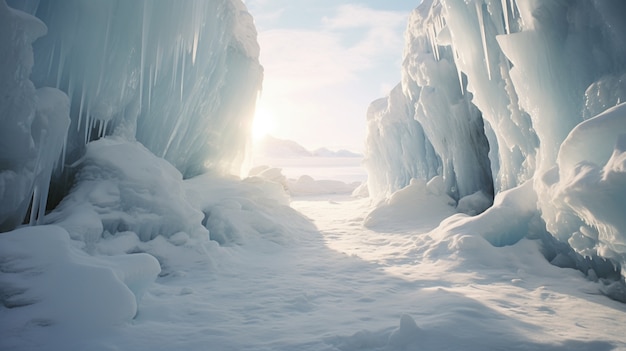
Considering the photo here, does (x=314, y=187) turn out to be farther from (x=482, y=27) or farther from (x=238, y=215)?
(x=482, y=27)

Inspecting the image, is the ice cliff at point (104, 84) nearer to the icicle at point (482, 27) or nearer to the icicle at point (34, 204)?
the icicle at point (34, 204)

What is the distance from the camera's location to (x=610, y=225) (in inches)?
118

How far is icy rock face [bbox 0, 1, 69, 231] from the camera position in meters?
3.27

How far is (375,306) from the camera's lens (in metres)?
3.24

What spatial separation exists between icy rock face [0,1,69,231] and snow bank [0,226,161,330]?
99 centimetres

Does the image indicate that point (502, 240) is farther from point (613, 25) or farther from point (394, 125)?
point (394, 125)

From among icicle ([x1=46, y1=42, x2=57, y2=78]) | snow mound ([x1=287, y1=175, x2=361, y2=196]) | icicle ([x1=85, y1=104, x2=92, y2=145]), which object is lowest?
icicle ([x1=85, y1=104, x2=92, y2=145])

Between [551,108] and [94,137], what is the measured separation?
8140 millimetres

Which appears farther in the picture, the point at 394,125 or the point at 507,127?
the point at 394,125

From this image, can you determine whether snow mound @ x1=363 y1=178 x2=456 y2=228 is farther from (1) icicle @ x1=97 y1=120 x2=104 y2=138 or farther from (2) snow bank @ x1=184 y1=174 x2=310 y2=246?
(1) icicle @ x1=97 y1=120 x2=104 y2=138

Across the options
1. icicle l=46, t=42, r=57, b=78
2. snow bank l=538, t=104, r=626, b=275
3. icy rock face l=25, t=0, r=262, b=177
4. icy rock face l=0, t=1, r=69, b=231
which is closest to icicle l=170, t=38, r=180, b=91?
icy rock face l=25, t=0, r=262, b=177

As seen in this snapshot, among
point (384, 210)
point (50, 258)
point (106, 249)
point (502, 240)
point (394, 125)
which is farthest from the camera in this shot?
point (394, 125)

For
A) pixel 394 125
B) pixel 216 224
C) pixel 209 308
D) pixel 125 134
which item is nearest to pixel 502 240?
pixel 209 308

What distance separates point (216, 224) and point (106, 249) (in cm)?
251
